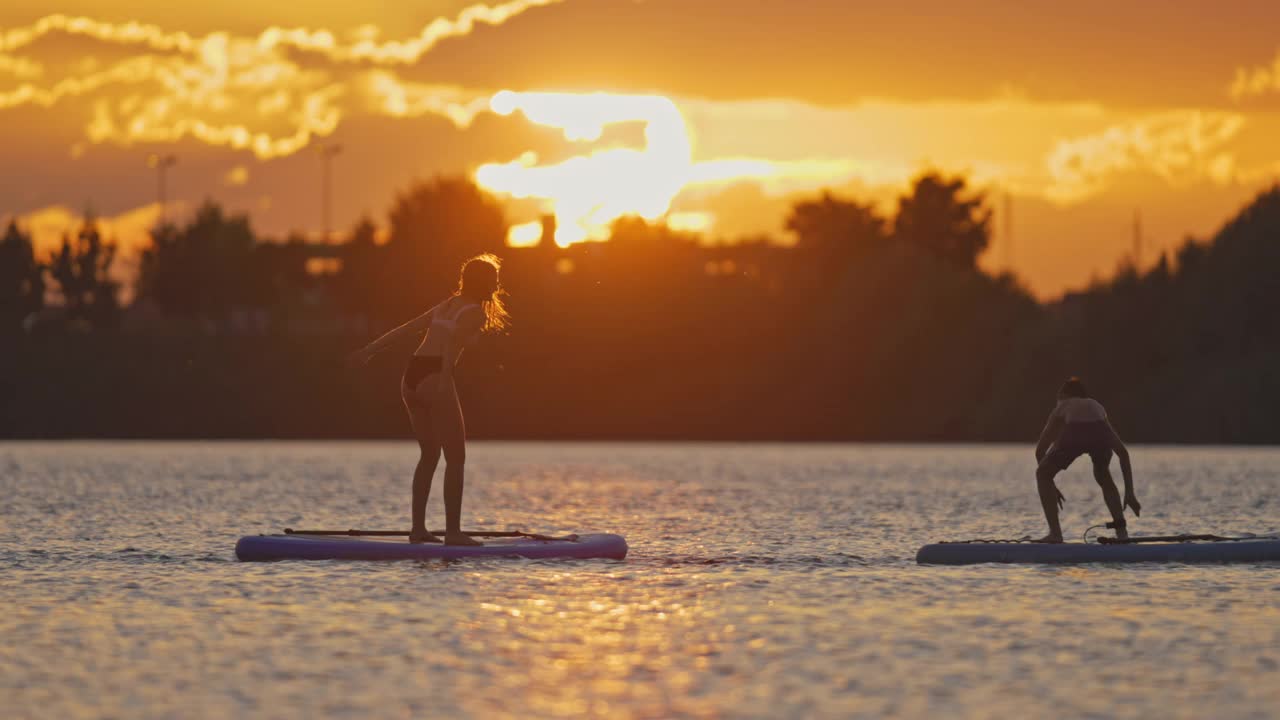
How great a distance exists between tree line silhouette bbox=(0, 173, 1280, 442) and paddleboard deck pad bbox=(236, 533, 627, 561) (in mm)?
70937

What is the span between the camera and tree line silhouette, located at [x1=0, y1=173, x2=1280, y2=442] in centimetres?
9269

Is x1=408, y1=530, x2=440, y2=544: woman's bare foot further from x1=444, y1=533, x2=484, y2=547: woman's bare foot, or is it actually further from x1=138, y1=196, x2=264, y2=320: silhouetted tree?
x1=138, y1=196, x2=264, y2=320: silhouetted tree

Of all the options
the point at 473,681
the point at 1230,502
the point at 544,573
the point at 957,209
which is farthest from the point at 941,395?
the point at 473,681

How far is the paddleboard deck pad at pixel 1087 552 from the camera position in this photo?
21.7m

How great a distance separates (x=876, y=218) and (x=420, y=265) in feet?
96.0

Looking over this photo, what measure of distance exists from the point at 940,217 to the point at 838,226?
20.5ft

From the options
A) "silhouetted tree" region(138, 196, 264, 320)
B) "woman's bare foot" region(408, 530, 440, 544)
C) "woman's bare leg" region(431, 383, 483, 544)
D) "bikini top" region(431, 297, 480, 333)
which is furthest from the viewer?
"silhouetted tree" region(138, 196, 264, 320)

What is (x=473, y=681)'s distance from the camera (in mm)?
13367

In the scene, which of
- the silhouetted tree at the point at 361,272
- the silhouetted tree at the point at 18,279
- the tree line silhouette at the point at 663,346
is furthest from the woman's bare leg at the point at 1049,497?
the silhouetted tree at the point at 361,272

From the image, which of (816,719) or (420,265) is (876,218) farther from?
(816,719)

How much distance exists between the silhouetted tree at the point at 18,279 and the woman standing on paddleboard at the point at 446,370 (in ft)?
308

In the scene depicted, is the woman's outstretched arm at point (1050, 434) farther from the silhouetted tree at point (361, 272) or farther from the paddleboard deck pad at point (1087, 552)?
the silhouetted tree at point (361, 272)

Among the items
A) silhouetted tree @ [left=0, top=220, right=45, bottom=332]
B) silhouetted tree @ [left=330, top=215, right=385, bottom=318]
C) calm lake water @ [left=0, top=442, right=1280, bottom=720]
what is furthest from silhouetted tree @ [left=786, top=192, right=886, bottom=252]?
calm lake water @ [left=0, top=442, right=1280, bottom=720]

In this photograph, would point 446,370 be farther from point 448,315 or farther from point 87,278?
point 87,278
